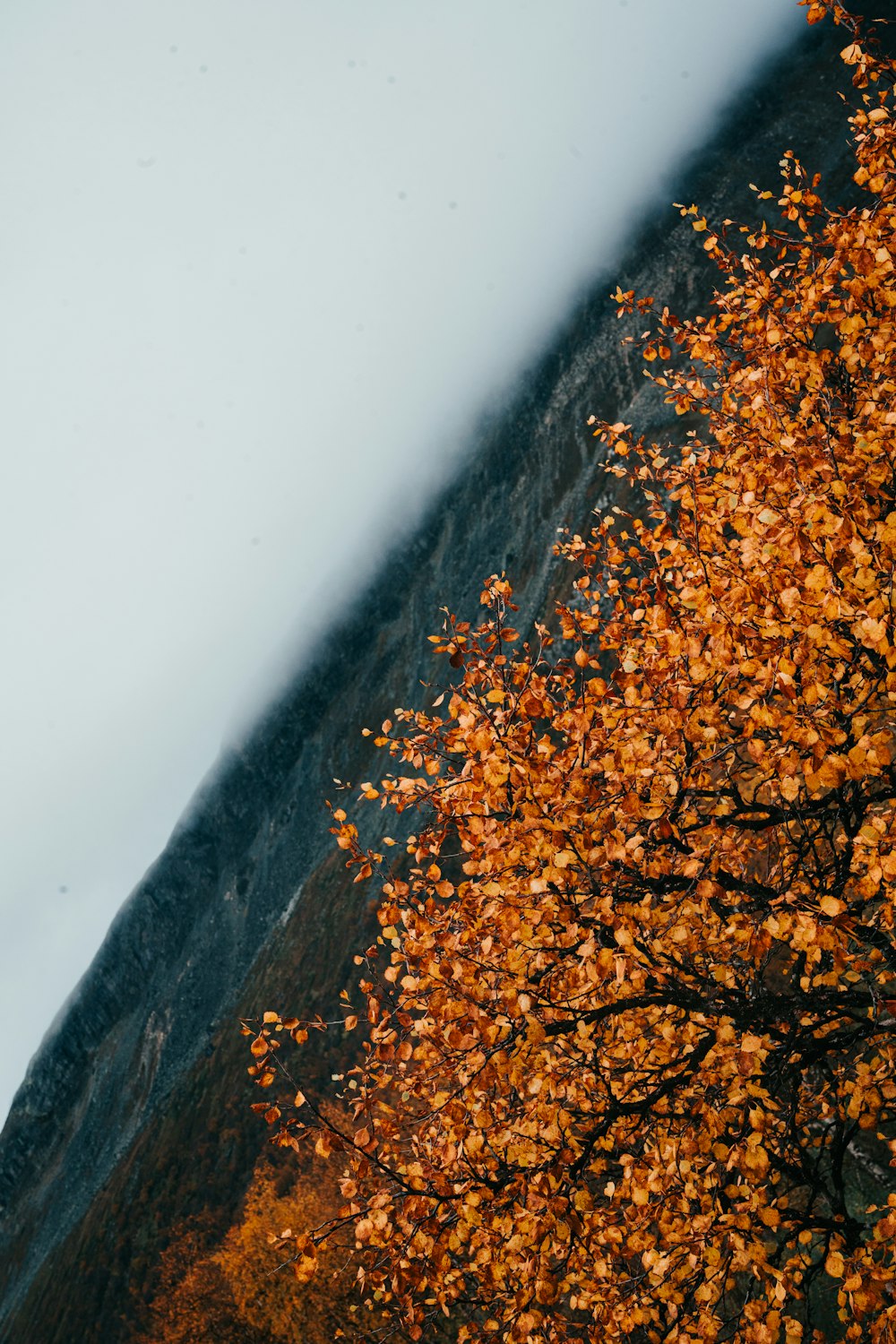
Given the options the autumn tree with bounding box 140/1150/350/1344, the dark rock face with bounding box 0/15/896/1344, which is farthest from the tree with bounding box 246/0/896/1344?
the dark rock face with bounding box 0/15/896/1344

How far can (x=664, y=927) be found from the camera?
5.74 meters

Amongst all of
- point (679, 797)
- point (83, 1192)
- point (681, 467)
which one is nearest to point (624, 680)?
point (679, 797)

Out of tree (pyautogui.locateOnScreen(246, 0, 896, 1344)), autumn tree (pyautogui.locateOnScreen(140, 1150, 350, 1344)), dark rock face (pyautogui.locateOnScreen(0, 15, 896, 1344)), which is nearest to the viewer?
tree (pyautogui.locateOnScreen(246, 0, 896, 1344))

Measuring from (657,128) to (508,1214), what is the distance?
114 m

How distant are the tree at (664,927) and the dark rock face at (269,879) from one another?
5792 centimetres

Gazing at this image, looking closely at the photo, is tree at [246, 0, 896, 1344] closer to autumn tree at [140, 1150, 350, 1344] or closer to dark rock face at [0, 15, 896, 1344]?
autumn tree at [140, 1150, 350, 1344]

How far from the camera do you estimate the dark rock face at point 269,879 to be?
223 ft

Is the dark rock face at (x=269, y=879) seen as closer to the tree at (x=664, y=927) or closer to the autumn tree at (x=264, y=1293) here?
the autumn tree at (x=264, y=1293)

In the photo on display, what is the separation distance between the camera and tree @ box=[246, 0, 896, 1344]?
14.3 feet

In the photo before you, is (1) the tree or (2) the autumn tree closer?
(1) the tree

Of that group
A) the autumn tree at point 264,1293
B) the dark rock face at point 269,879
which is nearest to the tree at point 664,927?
the autumn tree at point 264,1293

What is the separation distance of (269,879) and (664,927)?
9988cm

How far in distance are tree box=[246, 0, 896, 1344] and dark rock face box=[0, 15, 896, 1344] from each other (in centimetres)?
5792

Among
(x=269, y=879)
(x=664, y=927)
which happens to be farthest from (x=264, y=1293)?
(x=269, y=879)
